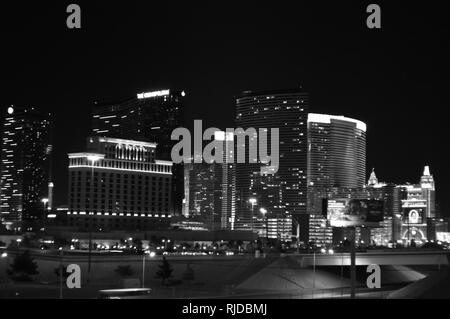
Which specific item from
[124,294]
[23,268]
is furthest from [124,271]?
[124,294]

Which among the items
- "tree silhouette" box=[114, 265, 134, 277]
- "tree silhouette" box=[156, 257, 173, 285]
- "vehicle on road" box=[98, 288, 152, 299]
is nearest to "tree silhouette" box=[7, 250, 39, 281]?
"tree silhouette" box=[114, 265, 134, 277]

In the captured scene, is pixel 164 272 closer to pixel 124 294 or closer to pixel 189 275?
pixel 189 275

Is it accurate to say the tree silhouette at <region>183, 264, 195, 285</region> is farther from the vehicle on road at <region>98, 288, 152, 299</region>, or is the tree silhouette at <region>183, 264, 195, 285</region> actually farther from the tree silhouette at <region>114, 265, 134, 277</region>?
the vehicle on road at <region>98, 288, 152, 299</region>

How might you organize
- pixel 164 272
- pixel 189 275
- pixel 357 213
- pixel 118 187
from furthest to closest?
1. pixel 118 187
2. pixel 189 275
3. pixel 164 272
4. pixel 357 213

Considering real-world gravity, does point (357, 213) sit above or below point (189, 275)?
above

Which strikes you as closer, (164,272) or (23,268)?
(164,272)

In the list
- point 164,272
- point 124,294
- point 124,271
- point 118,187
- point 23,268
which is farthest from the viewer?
point 118,187
